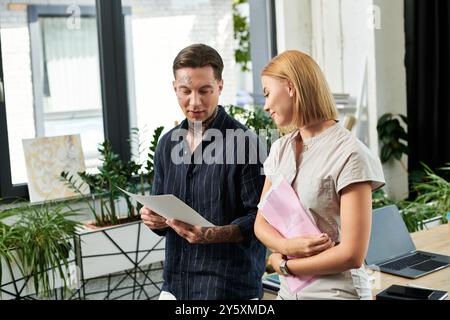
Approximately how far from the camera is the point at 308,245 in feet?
5.22

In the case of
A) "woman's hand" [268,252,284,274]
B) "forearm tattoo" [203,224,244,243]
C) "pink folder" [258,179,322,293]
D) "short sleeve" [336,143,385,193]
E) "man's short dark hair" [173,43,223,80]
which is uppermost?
"man's short dark hair" [173,43,223,80]

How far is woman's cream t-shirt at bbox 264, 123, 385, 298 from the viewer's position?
5.10 feet

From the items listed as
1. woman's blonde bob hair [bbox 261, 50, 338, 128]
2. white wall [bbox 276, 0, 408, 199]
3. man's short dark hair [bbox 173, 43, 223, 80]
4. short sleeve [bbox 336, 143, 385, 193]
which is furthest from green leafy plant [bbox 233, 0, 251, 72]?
short sleeve [bbox 336, 143, 385, 193]

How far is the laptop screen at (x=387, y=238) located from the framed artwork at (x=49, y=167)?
1990 mm

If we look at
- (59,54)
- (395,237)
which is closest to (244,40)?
(59,54)

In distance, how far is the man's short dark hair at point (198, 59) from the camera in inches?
74.4

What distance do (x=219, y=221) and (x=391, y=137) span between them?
3.39 metres

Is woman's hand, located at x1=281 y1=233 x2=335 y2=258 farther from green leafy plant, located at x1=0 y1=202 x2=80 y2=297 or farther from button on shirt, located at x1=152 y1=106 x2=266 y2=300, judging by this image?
green leafy plant, located at x1=0 y1=202 x2=80 y2=297

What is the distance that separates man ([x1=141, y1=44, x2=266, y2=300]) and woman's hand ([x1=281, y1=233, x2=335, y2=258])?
0.80 ft

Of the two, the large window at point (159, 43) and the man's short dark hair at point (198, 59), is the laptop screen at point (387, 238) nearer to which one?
the man's short dark hair at point (198, 59)

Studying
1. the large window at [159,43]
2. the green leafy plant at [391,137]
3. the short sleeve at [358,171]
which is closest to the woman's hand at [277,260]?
the short sleeve at [358,171]

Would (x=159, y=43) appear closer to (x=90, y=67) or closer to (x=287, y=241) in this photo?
(x=90, y=67)

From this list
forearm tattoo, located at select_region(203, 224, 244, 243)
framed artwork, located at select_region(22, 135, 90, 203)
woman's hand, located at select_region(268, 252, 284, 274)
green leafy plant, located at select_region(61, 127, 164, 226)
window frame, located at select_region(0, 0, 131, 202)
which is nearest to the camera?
woman's hand, located at select_region(268, 252, 284, 274)

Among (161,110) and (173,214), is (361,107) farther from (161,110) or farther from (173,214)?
(173,214)
